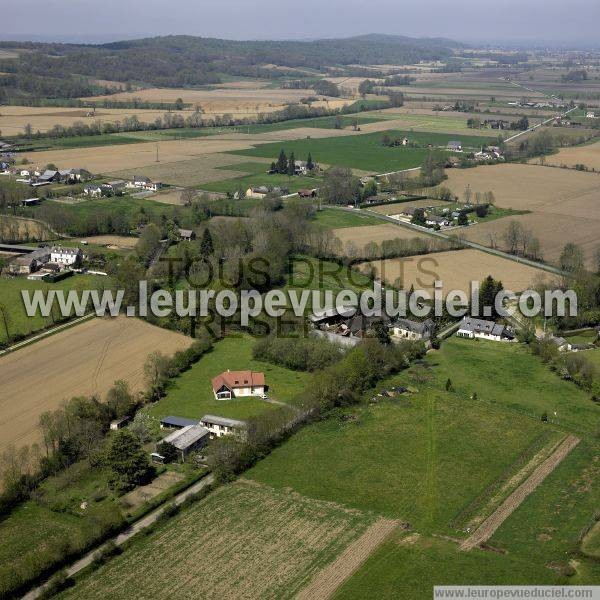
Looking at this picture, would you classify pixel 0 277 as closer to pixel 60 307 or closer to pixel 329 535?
pixel 60 307

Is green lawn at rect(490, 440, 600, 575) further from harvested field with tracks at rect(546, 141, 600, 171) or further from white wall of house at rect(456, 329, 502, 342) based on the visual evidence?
harvested field with tracks at rect(546, 141, 600, 171)

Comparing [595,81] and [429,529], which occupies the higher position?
[595,81]

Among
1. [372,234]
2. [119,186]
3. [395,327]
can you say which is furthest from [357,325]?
[119,186]

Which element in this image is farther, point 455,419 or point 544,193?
point 544,193

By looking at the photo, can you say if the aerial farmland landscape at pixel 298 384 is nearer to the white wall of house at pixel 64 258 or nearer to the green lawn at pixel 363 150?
the white wall of house at pixel 64 258

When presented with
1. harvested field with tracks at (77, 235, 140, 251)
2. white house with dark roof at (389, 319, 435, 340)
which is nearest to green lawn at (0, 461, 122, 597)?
white house with dark roof at (389, 319, 435, 340)

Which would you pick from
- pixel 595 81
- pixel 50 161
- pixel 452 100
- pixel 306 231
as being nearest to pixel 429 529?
pixel 306 231

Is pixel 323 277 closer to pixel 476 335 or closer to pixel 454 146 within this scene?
Answer: pixel 476 335

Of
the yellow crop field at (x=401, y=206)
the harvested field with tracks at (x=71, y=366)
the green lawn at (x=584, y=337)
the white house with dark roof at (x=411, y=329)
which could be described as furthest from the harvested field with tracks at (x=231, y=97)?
the green lawn at (x=584, y=337)
